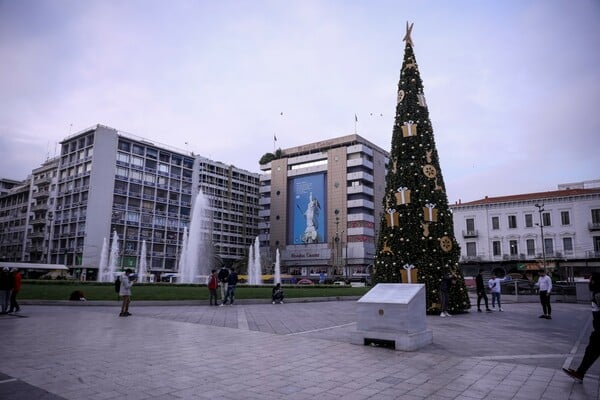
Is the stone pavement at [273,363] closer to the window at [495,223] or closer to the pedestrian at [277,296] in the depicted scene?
the pedestrian at [277,296]

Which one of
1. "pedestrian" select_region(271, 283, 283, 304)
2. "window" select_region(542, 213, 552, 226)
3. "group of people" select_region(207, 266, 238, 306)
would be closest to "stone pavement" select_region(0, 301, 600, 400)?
"group of people" select_region(207, 266, 238, 306)

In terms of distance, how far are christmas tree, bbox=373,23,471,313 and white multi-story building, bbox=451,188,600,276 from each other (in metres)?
37.2

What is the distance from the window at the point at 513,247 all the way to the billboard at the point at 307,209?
120ft

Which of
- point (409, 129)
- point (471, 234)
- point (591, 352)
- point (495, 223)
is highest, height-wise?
point (495, 223)

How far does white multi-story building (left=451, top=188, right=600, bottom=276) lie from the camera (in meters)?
49.9

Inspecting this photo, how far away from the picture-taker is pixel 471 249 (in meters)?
57.9

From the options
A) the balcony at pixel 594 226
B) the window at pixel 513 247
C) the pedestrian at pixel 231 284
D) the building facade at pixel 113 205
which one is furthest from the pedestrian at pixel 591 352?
the building facade at pixel 113 205

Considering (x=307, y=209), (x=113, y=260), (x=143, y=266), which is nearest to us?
(x=113, y=260)

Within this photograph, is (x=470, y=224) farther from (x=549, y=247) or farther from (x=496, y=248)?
(x=549, y=247)

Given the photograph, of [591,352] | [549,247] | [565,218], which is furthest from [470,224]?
[591,352]

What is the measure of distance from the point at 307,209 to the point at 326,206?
176 inches

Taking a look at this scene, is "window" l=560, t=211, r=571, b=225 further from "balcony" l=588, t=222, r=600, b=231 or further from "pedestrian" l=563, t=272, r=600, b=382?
"pedestrian" l=563, t=272, r=600, b=382

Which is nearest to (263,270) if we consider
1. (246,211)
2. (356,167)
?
(246,211)

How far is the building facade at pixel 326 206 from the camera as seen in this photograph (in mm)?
80125
